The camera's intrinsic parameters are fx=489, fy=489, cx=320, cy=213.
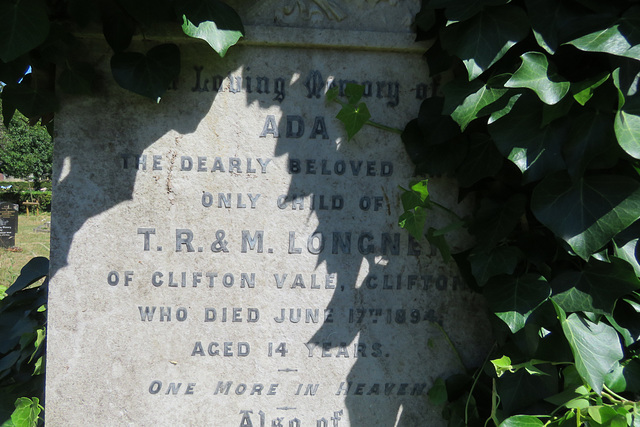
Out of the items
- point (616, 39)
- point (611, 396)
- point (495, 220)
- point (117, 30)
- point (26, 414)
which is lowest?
point (26, 414)

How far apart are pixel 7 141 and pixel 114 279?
111ft

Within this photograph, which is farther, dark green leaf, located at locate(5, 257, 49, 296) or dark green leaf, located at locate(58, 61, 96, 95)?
dark green leaf, located at locate(5, 257, 49, 296)

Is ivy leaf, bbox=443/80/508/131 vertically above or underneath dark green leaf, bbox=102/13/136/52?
underneath

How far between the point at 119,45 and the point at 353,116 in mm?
830

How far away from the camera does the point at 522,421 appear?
1.51m

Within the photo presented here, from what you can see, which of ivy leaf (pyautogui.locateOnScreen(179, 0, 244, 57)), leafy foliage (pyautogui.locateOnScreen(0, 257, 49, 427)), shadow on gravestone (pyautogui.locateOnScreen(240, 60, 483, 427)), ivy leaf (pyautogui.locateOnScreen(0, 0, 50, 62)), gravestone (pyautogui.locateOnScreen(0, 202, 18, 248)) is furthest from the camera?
gravestone (pyautogui.locateOnScreen(0, 202, 18, 248))

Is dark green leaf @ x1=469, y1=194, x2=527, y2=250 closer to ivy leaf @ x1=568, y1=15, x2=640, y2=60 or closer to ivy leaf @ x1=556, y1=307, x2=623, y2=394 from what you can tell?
ivy leaf @ x1=556, y1=307, x2=623, y2=394

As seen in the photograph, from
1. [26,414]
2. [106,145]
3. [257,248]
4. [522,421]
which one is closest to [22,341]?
→ [26,414]

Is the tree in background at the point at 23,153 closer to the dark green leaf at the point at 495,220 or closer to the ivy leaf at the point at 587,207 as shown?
the dark green leaf at the point at 495,220

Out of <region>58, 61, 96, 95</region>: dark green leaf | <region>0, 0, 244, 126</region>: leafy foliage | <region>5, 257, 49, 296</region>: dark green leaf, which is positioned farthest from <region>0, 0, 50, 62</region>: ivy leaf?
<region>5, 257, 49, 296</region>: dark green leaf

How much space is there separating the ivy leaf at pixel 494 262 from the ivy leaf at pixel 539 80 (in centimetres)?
50

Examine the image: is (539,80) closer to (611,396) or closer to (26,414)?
(611,396)

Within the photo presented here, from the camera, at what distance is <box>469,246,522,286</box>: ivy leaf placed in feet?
5.24

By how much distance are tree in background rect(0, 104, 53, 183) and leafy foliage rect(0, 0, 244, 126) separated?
1199 inches
